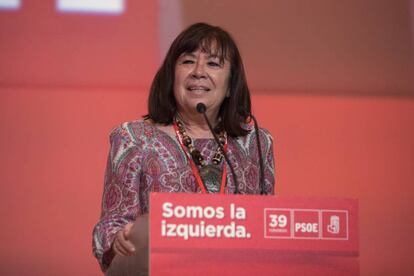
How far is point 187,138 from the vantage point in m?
2.48

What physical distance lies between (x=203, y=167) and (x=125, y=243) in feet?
1.71

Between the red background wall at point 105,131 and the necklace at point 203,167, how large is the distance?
1.23 meters

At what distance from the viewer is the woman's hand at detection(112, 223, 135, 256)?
1927 millimetres

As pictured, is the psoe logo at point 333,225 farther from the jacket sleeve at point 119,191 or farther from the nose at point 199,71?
the nose at point 199,71

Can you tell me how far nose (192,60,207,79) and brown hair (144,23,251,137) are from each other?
0.14ft

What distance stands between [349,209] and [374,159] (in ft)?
6.86

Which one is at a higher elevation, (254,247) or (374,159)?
(374,159)

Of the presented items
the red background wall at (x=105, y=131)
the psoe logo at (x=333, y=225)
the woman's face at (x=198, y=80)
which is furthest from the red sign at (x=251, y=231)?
the red background wall at (x=105, y=131)

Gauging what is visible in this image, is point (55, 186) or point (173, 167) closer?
point (173, 167)

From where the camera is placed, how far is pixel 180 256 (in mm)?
1723

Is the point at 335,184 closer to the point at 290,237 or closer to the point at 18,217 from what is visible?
the point at 18,217

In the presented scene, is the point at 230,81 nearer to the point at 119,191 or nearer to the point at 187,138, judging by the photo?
the point at 187,138

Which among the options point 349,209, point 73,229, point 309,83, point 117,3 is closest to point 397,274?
point 309,83

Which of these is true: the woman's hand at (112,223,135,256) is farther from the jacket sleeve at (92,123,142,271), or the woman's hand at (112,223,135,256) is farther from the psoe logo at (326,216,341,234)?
the psoe logo at (326,216,341,234)
